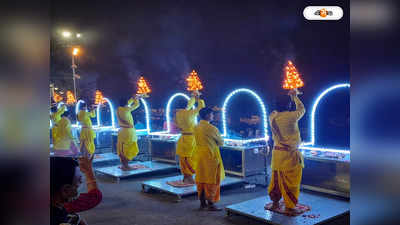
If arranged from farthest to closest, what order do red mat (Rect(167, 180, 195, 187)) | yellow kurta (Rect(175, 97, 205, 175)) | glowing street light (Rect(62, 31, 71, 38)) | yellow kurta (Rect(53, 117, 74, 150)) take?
yellow kurta (Rect(53, 117, 74, 150))
yellow kurta (Rect(175, 97, 205, 175))
red mat (Rect(167, 180, 195, 187))
glowing street light (Rect(62, 31, 71, 38))

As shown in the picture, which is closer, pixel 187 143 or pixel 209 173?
pixel 209 173

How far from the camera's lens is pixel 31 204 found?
2.83 ft

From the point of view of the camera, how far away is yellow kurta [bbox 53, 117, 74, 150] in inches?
179

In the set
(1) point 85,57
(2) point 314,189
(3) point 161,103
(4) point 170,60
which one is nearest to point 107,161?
(3) point 161,103

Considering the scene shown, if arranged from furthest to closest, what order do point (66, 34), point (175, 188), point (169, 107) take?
point (169, 107) < point (175, 188) < point (66, 34)

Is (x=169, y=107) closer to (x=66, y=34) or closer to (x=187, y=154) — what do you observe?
(x=187, y=154)

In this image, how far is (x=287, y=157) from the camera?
286 centimetres

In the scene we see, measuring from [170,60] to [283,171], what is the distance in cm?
287

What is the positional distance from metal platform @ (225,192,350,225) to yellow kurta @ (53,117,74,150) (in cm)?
281

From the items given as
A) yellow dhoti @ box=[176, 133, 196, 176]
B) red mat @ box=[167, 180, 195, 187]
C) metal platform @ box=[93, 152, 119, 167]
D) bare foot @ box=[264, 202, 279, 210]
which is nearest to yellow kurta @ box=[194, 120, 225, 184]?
bare foot @ box=[264, 202, 279, 210]

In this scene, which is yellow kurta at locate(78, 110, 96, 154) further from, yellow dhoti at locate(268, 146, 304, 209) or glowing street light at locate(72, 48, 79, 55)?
yellow dhoti at locate(268, 146, 304, 209)

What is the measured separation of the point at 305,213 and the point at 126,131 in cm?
305

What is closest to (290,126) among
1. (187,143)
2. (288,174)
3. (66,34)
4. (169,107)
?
(288,174)

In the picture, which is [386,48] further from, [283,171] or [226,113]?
[226,113]
